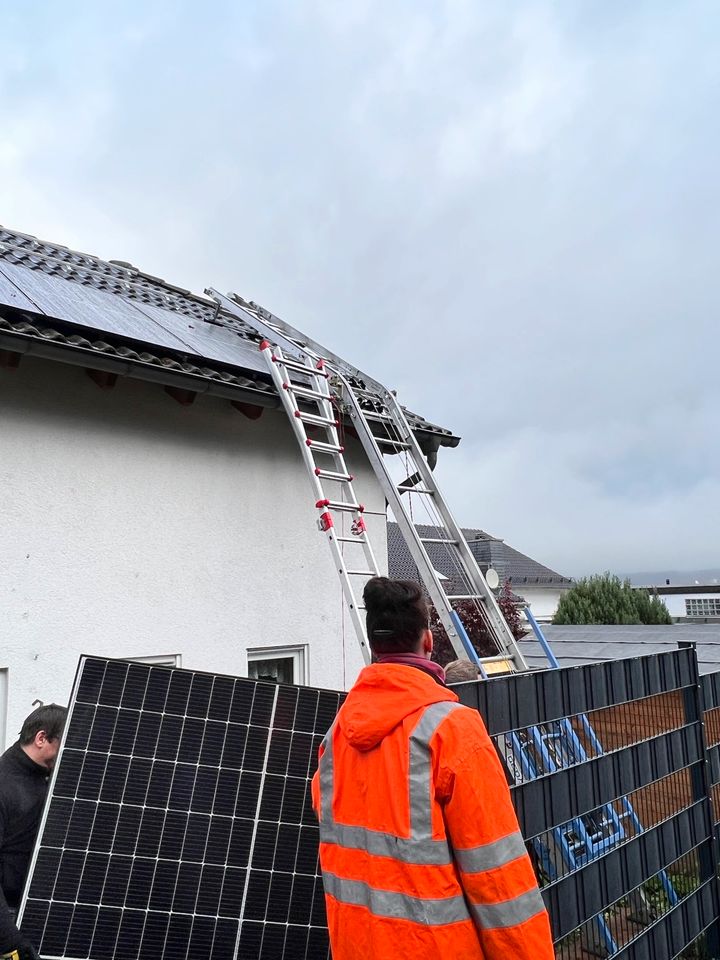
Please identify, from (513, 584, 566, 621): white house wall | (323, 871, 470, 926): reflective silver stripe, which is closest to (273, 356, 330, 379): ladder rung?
(323, 871, 470, 926): reflective silver stripe

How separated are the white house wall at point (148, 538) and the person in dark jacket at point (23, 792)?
0.93 metres

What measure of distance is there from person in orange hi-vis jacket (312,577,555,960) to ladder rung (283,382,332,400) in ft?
10.7

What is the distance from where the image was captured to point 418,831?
185cm

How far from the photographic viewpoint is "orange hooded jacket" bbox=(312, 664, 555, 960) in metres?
1.80

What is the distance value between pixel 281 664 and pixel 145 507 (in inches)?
66.4

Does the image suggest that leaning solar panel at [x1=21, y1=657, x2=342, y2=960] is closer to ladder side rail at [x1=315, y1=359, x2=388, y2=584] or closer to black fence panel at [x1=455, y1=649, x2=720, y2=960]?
black fence panel at [x1=455, y1=649, x2=720, y2=960]

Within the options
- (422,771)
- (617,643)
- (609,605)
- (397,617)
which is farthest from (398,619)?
(609,605)

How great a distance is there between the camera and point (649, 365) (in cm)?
2866

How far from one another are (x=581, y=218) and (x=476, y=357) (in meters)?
8.74

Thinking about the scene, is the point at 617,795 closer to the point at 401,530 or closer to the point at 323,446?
the point at 401,530

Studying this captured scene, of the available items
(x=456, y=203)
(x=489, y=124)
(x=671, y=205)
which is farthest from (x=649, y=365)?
(x=489, y=124)

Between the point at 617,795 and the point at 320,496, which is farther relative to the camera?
the point at 320,496

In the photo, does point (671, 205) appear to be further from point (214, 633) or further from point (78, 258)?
point (214, 633)

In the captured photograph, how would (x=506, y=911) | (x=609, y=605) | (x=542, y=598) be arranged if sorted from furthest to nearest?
(x=542, y=598) < (x=609, y=605) < (x=506, y=911)
